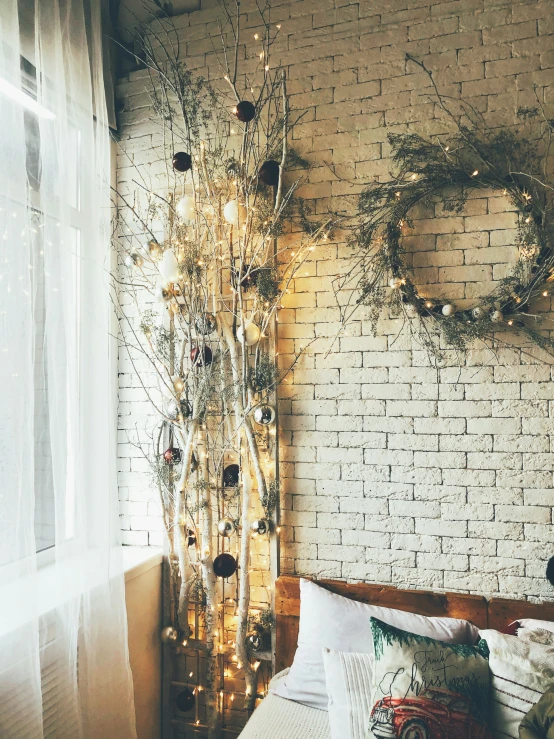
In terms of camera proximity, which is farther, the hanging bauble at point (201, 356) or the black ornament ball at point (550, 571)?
the hanging bauble at point (201, 356)

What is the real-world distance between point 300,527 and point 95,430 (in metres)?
0.99

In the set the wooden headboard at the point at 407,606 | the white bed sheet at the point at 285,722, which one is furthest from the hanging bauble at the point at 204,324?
the white bed sheet at the point at 285,722

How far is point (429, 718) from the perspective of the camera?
161 centimetres

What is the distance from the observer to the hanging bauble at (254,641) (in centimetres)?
242

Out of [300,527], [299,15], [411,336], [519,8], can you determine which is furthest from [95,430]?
[519,8]

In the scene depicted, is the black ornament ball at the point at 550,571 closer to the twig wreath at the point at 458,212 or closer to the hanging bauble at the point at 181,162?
the twig wreath at the point at 458,212

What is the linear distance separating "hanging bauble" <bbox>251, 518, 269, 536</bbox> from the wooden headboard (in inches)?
9.3

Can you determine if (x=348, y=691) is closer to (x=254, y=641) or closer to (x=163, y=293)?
(x=254, y=641)

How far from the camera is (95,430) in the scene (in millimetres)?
2213

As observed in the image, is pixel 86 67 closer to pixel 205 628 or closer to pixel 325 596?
pixel 325 596

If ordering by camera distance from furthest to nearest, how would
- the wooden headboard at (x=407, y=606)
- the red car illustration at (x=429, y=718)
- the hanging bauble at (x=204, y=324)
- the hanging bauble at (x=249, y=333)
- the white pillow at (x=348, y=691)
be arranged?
the hanging bauble at (x=204, y=324), the hanging bauble at (x=249, y=333), the wooden headboard at (x=407, y=606), the white pillow at (x=348, y=691), the red car illustration at (x=429, y=718)

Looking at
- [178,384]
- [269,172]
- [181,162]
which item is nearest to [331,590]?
[178,384]

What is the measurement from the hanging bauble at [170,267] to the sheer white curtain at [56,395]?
25cm

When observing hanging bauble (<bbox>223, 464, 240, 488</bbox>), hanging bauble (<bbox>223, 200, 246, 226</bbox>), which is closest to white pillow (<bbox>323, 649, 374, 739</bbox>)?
hanging bauble (<bbox>223, 464, 240, 488</bbox>)
